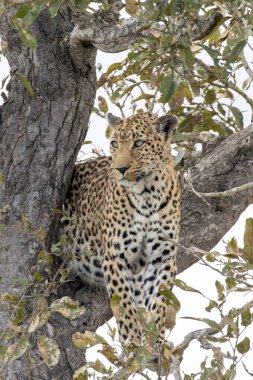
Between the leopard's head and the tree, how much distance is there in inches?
5.6

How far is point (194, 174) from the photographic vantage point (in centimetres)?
877

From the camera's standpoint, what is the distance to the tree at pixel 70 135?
7039 mm

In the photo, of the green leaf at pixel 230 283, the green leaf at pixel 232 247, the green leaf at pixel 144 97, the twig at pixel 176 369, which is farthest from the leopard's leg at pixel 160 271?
the twig at pixel 176 369

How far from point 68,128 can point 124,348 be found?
9.48 ft

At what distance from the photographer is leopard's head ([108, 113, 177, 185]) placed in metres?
7.85

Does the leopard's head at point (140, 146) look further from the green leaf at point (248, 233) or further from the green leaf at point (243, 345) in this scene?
the green leaf at point (243, 345)

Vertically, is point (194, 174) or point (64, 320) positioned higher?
point (194, 174)

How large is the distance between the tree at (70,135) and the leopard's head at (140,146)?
143mm

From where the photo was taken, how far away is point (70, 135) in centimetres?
793

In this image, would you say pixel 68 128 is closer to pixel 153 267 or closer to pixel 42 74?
pixel 42 74

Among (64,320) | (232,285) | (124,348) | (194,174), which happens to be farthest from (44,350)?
(194,174)

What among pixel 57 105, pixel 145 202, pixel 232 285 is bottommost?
pixel 232 285

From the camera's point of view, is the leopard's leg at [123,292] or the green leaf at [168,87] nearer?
the green leaf at [168,87]

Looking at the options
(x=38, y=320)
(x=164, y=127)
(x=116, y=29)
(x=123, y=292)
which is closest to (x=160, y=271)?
(x=123, y=292)
